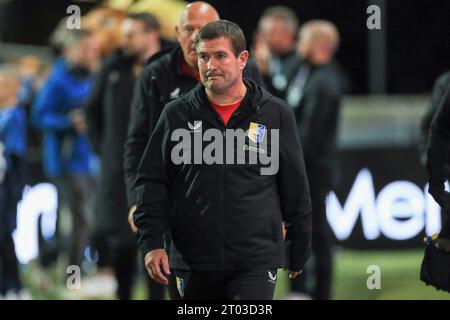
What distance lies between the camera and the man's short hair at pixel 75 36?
1118 centimetres

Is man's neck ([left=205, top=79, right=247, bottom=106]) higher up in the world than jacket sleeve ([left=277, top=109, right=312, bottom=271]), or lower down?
higher up

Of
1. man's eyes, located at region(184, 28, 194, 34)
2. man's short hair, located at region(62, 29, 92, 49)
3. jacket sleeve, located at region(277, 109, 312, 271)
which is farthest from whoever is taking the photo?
man's short hair, located at region(62, 29, 92, 49)

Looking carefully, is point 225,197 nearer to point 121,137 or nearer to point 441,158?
point 441,158

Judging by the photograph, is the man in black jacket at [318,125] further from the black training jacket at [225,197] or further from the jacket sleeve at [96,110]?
the black training jacket at [225,197]

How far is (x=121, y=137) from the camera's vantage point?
30.3ft

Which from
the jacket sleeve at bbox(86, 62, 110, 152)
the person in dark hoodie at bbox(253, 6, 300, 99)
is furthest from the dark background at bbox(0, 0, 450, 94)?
the jacket sleeve at bbox(86, 62, 110, 152)

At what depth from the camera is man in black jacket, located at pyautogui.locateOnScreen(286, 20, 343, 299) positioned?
9594 millimetres

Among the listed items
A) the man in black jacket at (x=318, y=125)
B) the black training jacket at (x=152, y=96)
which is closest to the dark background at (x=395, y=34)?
the man in black jacket at (x=318, y=125)

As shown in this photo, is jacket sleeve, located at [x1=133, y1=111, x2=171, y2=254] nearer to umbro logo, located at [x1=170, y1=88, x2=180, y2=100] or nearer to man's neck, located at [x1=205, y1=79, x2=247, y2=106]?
man's neck, located at [x1=205, y1=79, x2=247, y2=106]

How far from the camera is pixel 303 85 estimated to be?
9867 mm

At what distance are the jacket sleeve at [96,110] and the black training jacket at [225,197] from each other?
11.7ft

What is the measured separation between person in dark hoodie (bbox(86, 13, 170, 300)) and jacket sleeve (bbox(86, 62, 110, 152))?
0.53ft
